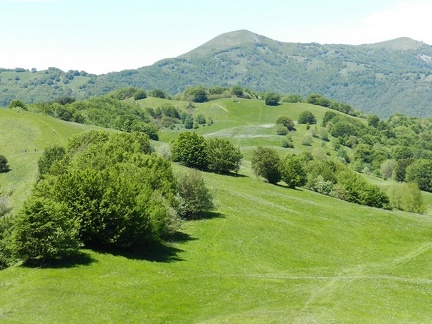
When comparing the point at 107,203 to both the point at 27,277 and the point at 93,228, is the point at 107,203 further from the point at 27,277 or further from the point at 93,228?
the point at 27,277

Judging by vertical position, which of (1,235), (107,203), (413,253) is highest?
(107,203)

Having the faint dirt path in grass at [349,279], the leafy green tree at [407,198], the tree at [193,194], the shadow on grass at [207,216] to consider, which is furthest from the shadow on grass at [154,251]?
the leafy green tree at [407,198]

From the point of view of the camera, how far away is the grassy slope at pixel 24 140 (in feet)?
380

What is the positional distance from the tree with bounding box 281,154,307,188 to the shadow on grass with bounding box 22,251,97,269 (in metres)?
80.2

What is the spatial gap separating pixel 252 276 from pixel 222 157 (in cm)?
6847

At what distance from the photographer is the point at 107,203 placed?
6316cm

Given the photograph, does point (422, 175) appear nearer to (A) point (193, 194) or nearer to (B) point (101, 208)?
(A) point (193, 194)

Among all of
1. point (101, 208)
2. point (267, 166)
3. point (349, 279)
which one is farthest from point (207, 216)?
point (267, 166)

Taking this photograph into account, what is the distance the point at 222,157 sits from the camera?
128 m

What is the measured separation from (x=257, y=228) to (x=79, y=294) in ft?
147

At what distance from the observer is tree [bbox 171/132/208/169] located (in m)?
128

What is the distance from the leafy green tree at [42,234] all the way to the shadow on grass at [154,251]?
7.87 meters

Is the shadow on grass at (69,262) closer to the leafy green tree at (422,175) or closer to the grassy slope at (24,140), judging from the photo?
the grassy slope at (24,140)

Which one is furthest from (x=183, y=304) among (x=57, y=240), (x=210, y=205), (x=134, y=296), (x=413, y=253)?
(x=413, y=253)
